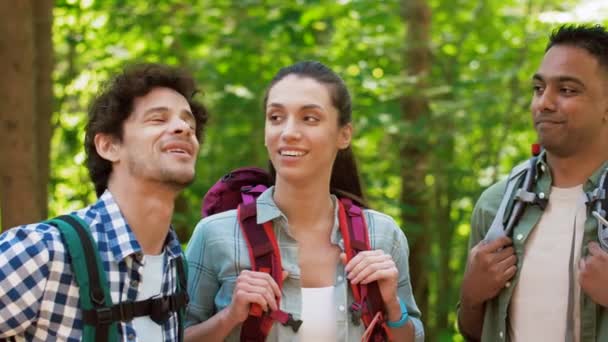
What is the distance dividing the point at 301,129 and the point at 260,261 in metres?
0.60

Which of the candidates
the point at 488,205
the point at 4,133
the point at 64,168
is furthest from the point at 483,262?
the point at 64,168

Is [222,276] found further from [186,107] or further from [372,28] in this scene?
[372,28]

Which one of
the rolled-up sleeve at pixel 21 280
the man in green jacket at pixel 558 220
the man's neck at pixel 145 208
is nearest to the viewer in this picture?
the rolled-up sleeve at pixel 21 280

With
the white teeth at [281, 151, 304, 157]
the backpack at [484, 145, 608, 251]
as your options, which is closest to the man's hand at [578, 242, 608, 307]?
the backpack at [484, 145, 608, 251]

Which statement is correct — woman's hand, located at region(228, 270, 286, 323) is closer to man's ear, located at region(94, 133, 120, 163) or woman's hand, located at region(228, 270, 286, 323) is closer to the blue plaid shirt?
the blue plaid shirt

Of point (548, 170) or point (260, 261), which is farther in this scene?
point (548, 170)

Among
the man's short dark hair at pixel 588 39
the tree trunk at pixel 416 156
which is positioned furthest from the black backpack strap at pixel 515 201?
the tree trunk at pixel 416 156

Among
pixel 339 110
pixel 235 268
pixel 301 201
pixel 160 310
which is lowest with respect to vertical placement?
pixel 160 310

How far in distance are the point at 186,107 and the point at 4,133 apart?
193 centimetres

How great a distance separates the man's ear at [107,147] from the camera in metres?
3.24

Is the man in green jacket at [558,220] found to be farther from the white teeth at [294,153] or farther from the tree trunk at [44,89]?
the tree trunk at [44,89]

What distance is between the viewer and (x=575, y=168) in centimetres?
367

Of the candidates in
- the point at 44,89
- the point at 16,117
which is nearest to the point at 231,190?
the point at 16,117

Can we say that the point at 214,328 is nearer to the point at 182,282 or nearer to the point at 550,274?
the point at 182,282
